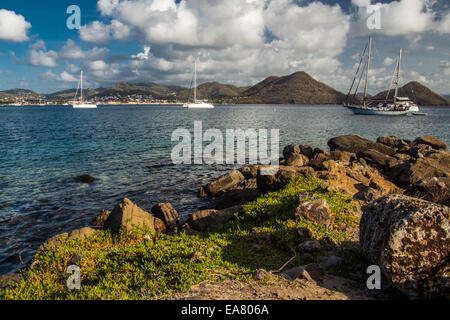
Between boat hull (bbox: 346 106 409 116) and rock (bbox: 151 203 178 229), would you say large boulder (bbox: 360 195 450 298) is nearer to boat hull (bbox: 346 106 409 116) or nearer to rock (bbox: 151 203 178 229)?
rock (bbox: 151 203 178 229)

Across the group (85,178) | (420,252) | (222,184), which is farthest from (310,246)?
(85,178)

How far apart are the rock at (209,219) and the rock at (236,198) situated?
9.80 feet

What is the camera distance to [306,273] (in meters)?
5.99

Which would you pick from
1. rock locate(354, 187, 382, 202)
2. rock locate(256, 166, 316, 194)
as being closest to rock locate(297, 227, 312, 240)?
rock locate(354, 187, 382, 202)

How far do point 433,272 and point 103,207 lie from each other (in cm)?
1507

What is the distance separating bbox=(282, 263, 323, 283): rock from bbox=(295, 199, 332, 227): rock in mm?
2908

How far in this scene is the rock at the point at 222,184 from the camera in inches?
693

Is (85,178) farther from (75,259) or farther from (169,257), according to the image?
(169,257)

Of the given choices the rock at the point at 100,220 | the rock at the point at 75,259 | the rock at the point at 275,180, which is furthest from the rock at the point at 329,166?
the rock at the point at 75,259

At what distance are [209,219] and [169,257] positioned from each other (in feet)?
15.9

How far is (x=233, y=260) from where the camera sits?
281 inches

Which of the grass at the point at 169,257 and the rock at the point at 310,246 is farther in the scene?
the rock at the point at 310,246

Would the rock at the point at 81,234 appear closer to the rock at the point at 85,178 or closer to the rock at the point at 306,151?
the rock at the point at 85,178
